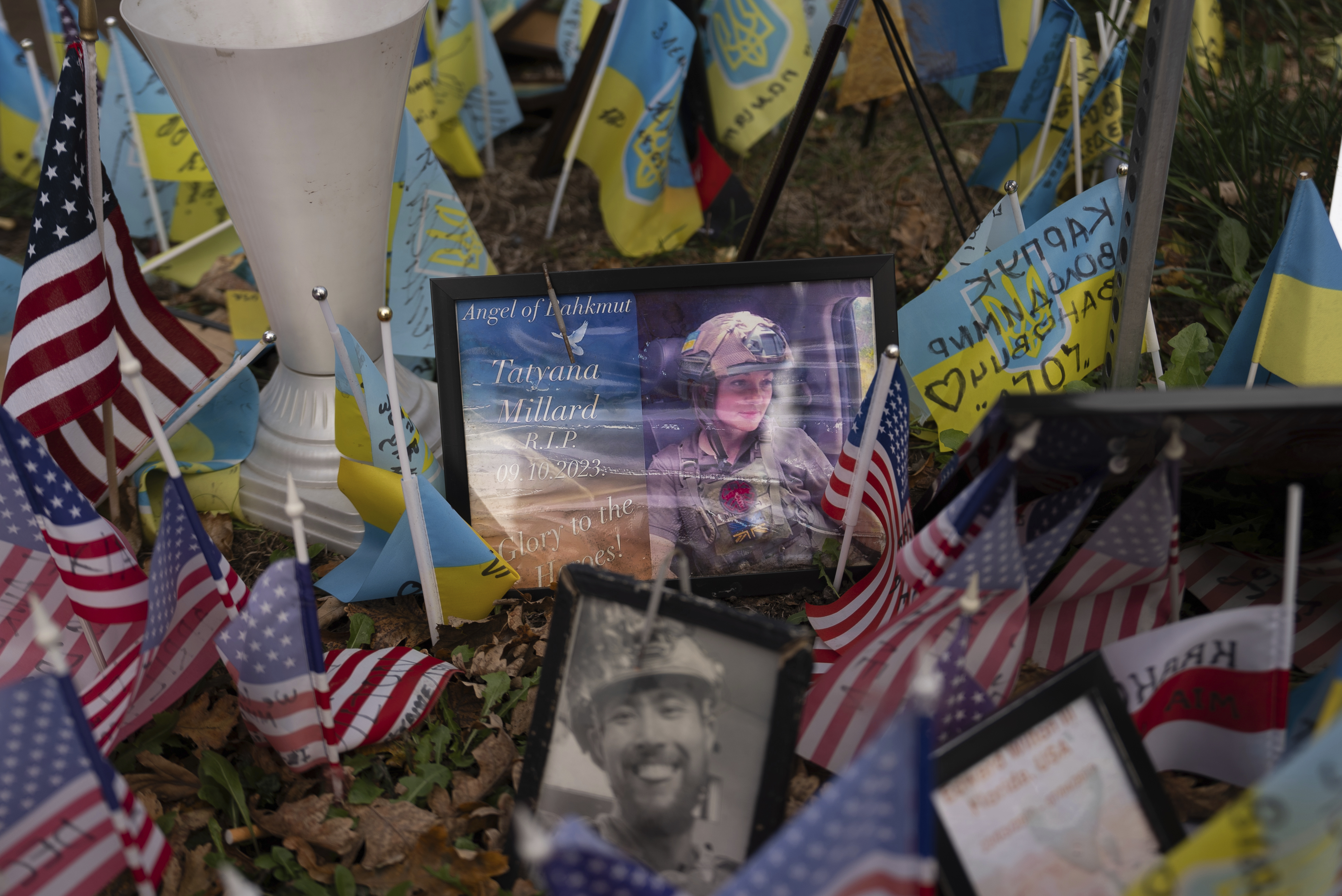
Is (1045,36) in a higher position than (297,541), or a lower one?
higher

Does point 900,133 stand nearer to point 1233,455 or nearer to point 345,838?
point 1233,455

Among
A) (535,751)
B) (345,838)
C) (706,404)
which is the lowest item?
(345,838)

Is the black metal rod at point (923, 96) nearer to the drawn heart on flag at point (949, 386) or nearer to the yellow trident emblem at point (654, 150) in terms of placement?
the drawn heart on flag at point (949, 386)

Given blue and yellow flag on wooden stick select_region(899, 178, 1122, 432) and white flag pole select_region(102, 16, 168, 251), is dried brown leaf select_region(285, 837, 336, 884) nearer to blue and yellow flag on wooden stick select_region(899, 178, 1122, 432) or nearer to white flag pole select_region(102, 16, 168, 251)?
blue and yellow flag on wooden stick select_region(899, 178, 1122, 432)

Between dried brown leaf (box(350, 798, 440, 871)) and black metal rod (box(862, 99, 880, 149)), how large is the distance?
3153mm

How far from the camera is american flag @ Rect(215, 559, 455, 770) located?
50.3 inches

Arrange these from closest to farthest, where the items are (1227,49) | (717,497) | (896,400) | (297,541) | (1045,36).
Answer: (297,541) → (896,400) → (717,497) → (1045,36) → (1227,49)

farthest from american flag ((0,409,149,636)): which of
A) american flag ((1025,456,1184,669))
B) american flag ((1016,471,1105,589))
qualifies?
american flag ((1025,456,1184,669))

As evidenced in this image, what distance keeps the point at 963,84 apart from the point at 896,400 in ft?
8.00

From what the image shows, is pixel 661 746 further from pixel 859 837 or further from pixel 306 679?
pixel 306 679

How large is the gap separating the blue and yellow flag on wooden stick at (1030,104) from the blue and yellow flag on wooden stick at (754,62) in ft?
2.25

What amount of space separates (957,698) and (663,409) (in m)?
0.82

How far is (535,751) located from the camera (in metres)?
1.32

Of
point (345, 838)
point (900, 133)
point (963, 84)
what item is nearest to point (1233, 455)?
point (345, 838)
